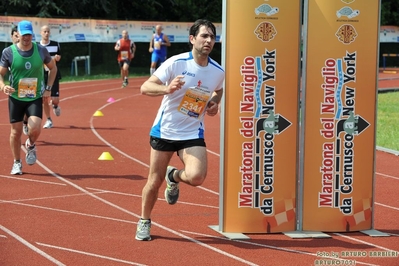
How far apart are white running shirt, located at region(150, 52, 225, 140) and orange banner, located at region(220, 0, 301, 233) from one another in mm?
380

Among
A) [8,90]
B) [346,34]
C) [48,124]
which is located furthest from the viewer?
[48,124]

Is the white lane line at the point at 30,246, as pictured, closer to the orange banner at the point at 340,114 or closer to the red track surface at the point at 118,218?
the red track surface at the point at 118,218

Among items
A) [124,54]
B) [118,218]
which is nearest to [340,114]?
[118,218]

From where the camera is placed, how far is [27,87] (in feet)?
39.0

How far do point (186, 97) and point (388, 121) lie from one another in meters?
13.2

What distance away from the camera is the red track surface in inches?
300

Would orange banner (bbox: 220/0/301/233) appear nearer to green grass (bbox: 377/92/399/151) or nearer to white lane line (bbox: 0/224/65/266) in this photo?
white lane line (bbox: 0/224/65/266)

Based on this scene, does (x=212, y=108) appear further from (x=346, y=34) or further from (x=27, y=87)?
(x=27, y=87)

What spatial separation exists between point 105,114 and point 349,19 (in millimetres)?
13108

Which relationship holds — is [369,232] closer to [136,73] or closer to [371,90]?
[371,90]

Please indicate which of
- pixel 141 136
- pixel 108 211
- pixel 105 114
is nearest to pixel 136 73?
pixel 105 114

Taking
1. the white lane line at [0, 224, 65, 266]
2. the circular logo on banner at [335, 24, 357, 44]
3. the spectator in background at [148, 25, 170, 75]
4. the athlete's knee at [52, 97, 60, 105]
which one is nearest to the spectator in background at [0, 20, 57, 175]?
the white lane line at [0, 224, 65, 266]

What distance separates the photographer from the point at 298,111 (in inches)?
338

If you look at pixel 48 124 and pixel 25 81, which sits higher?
pixel 25 81
